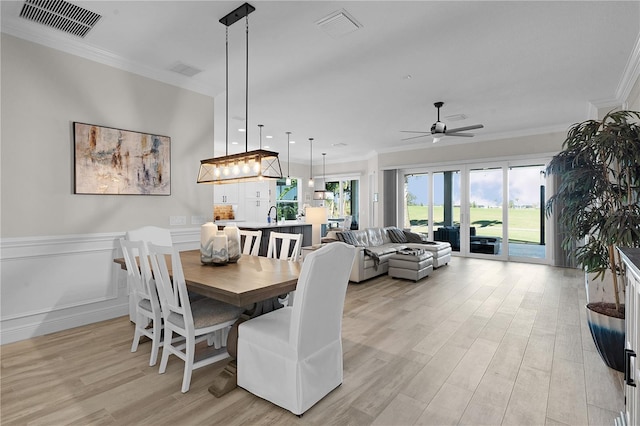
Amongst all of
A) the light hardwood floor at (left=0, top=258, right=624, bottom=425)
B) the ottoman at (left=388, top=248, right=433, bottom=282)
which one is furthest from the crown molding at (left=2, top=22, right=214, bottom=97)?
the ottoman at (left=388, top=248, right=433, bottom=282)

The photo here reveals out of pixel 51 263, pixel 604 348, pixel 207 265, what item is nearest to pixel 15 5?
pixel 51 263

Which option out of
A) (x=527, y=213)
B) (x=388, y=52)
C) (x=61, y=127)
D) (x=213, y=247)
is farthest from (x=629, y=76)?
(x=61, y=127)

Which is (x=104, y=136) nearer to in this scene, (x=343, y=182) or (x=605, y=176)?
(x=605, y=176)

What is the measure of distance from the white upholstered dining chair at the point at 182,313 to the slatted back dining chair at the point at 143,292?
0.61ft

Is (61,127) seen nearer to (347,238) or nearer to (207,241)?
(207,241)

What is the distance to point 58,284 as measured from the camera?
323cm

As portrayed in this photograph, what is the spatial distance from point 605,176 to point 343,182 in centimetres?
857

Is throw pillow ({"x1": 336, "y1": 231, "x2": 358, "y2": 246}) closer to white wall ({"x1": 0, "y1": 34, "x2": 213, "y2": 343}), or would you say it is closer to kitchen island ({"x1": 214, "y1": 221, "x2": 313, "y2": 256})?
kitchen island ({"x1": 214, "y1": 221, "x2": 313, "y2": 256})

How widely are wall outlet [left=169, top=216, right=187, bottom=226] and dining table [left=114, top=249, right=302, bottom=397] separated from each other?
1.57m

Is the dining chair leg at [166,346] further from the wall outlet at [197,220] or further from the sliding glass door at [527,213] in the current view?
the sliding glass door at [527,213]

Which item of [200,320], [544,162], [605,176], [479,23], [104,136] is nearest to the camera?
[200,320]

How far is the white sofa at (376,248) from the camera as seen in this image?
17.1 ft

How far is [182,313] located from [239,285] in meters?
0.47

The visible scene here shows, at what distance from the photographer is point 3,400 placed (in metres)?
2.06
